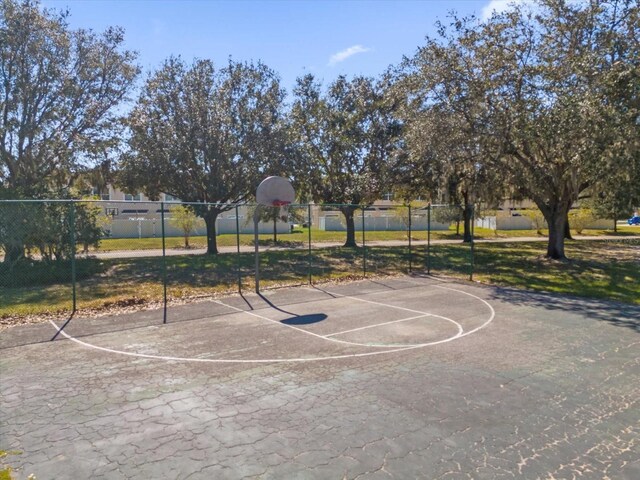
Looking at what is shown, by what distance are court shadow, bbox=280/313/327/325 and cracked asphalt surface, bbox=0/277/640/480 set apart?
6 centimetres

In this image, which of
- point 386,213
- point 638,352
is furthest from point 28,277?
point 386,213

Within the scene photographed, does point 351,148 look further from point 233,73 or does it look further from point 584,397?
point 584,397

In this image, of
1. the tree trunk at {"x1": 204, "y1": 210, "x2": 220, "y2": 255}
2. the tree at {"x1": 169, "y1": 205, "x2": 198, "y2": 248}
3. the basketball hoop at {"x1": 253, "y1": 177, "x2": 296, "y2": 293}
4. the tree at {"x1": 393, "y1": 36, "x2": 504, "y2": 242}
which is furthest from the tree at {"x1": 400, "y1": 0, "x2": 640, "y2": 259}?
the tree at {"x1": 169, "y1": 205, "x2": 198, "y2": 248}

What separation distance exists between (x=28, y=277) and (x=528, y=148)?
17.9 meters

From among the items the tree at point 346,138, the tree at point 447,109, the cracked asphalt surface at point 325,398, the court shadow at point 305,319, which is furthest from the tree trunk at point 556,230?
the court shadow at point 305,319

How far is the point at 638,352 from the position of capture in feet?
22.5

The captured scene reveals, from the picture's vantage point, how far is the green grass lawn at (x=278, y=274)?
1193 centimetres

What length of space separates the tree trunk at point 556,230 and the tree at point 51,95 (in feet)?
66.4

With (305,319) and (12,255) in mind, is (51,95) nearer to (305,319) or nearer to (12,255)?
(12,255)

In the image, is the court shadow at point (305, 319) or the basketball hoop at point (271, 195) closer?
the court shadow at point (305, 319)

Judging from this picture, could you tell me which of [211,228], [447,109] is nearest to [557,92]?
[447,109]

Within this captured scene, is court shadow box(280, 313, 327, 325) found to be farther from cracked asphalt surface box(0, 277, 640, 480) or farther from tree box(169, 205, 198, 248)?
tree box(169, 205, 198, 248)

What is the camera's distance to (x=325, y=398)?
5.18m

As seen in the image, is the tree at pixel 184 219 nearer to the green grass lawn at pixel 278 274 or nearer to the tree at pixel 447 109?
the green grass lawn at pixel 278 274
